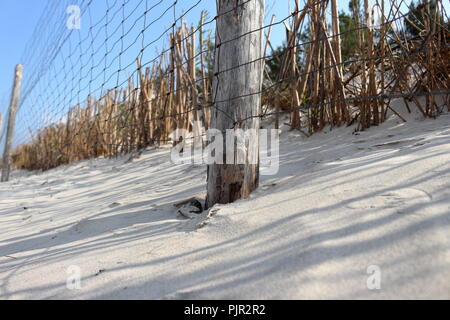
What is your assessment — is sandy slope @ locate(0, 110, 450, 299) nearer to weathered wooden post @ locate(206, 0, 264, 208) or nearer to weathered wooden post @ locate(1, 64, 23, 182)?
weathered wooden post @ locate(206, 0, 264, 208)

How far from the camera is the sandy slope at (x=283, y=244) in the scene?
0.57m

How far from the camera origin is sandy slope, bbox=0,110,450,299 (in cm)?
57

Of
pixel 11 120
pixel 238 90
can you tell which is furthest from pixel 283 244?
pixel 11 120

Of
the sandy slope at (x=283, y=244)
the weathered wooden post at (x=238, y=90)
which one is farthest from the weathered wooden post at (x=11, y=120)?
the weathered wooden post at (x=238, y=90)

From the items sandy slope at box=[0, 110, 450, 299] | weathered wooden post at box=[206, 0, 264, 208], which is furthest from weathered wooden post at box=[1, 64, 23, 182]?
weathered wooden post at box=[206, 0, 264, 208]

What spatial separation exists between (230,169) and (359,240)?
0.63 metres

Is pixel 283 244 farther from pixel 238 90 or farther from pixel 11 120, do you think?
pixel 11 120

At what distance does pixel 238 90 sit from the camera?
1212 millimetres

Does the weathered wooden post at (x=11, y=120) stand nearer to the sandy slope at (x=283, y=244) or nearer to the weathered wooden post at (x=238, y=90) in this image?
the sandy slope at (x=283, y=244)

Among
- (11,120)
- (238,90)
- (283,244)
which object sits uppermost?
(11,120)

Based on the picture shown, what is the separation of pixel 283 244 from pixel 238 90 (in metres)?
0.67

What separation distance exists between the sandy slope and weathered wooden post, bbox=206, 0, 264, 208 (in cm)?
15

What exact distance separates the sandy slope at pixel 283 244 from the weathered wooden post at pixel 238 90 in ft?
0.49
